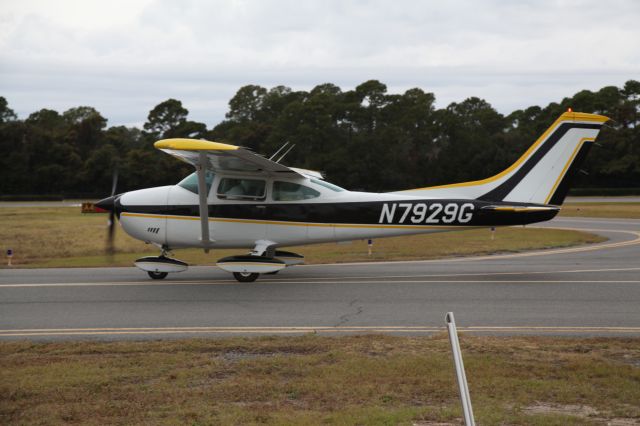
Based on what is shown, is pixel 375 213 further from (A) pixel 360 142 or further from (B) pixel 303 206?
(A) pixel 360 142

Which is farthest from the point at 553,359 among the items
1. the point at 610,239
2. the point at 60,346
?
the point at 610,239

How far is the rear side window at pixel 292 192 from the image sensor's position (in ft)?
54.4

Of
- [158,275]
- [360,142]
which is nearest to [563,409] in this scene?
[158,275]

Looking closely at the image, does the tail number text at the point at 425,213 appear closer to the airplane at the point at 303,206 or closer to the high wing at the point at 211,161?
the airplane at the point at 303,206

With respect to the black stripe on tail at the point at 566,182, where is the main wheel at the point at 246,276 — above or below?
below

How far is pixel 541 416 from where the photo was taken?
6.62 metres

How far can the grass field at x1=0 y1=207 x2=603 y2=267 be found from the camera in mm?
22734

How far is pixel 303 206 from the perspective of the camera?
54.3 ft

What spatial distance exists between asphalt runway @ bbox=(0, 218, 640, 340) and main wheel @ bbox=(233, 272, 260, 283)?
0.85 ft

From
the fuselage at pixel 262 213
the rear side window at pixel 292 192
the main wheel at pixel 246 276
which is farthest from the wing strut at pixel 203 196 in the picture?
the rear side window at pixel 292 192

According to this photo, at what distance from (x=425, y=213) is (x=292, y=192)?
3.01 m

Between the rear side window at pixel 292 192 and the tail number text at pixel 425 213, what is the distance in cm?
168

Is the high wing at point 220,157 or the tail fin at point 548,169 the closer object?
the high wing at point 220,157

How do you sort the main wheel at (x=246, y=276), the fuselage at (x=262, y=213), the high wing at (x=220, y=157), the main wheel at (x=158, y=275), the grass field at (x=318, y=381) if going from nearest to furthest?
the grass field at (x=318, y=381), the high wing at (x=220, y=157), the main wheel at (x=246, y=276), the fuselage at (x=262, y=213), the main wheel at (x=158, y=275)
